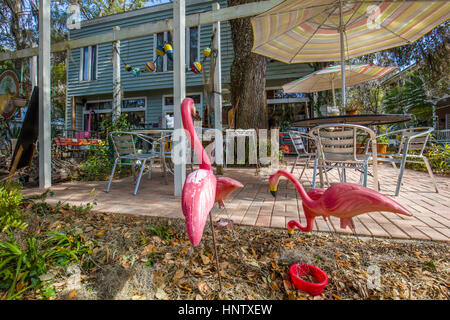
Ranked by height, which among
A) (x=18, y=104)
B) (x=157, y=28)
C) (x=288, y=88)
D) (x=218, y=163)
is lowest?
(x=218, y=163)

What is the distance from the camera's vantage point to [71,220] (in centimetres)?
200

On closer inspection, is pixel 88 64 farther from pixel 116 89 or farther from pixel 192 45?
pixel 116 89

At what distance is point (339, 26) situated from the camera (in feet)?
11.5

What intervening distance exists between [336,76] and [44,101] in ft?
20.8

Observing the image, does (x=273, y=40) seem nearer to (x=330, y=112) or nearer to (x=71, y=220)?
(x=330, y=112)

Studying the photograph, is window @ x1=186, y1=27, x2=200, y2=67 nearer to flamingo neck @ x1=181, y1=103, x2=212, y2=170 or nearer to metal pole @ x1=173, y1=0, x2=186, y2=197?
metal pole @ x1=173, y1=0, x2=186, y2=197

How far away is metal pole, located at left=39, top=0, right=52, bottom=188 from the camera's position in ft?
11.0

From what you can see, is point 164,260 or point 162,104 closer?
point 164,260

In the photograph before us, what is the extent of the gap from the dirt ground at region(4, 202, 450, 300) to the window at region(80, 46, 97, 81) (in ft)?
39.0

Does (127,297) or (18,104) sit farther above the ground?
(18,104)

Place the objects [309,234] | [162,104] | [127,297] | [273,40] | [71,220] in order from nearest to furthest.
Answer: [127,297]
[309,234]
[71,220]
[273,40]
[162,104]

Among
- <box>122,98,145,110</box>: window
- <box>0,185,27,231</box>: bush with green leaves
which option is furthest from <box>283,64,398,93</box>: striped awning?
<box>122,98,145,110</box>: window
